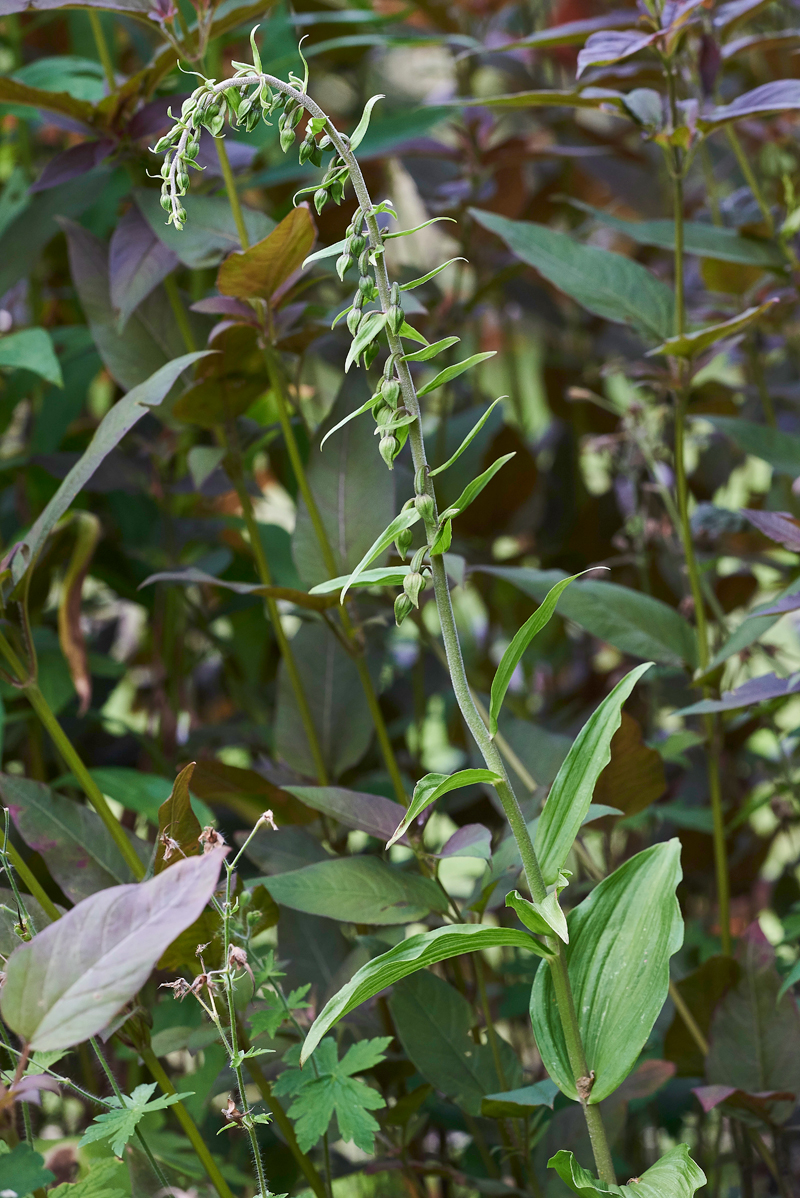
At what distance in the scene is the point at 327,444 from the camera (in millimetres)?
663

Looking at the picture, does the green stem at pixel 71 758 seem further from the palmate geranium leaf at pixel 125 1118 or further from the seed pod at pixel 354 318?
the seed pod at pixel 354 318

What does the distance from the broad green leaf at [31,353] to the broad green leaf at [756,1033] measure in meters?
0.56

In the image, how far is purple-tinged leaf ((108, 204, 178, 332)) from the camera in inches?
24.8

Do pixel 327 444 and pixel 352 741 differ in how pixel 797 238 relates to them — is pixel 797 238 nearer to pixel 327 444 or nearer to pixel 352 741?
pixel 327 444

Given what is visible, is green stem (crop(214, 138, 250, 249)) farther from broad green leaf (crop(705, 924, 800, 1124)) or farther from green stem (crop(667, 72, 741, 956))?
broad green leaf (crop(705, 924, 800, 1124))

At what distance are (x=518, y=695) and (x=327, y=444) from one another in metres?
0.55

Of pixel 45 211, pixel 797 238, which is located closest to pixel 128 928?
pixel 45 211

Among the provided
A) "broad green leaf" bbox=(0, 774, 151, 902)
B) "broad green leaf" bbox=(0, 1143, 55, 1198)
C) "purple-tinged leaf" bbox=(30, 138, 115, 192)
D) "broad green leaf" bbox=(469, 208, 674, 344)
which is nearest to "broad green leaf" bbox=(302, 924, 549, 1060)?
"broad green leaf" bbox=(0, 1143, 55, 1198)

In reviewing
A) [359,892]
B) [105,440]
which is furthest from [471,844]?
[105,440]

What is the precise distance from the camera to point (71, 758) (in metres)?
0.54

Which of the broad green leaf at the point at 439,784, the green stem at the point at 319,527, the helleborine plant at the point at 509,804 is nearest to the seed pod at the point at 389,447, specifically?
the helleborine plant at the point at 509,804

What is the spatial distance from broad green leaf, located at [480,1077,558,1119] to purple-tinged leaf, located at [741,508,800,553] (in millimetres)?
323

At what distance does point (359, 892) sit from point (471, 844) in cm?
7

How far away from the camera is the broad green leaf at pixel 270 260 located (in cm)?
53
